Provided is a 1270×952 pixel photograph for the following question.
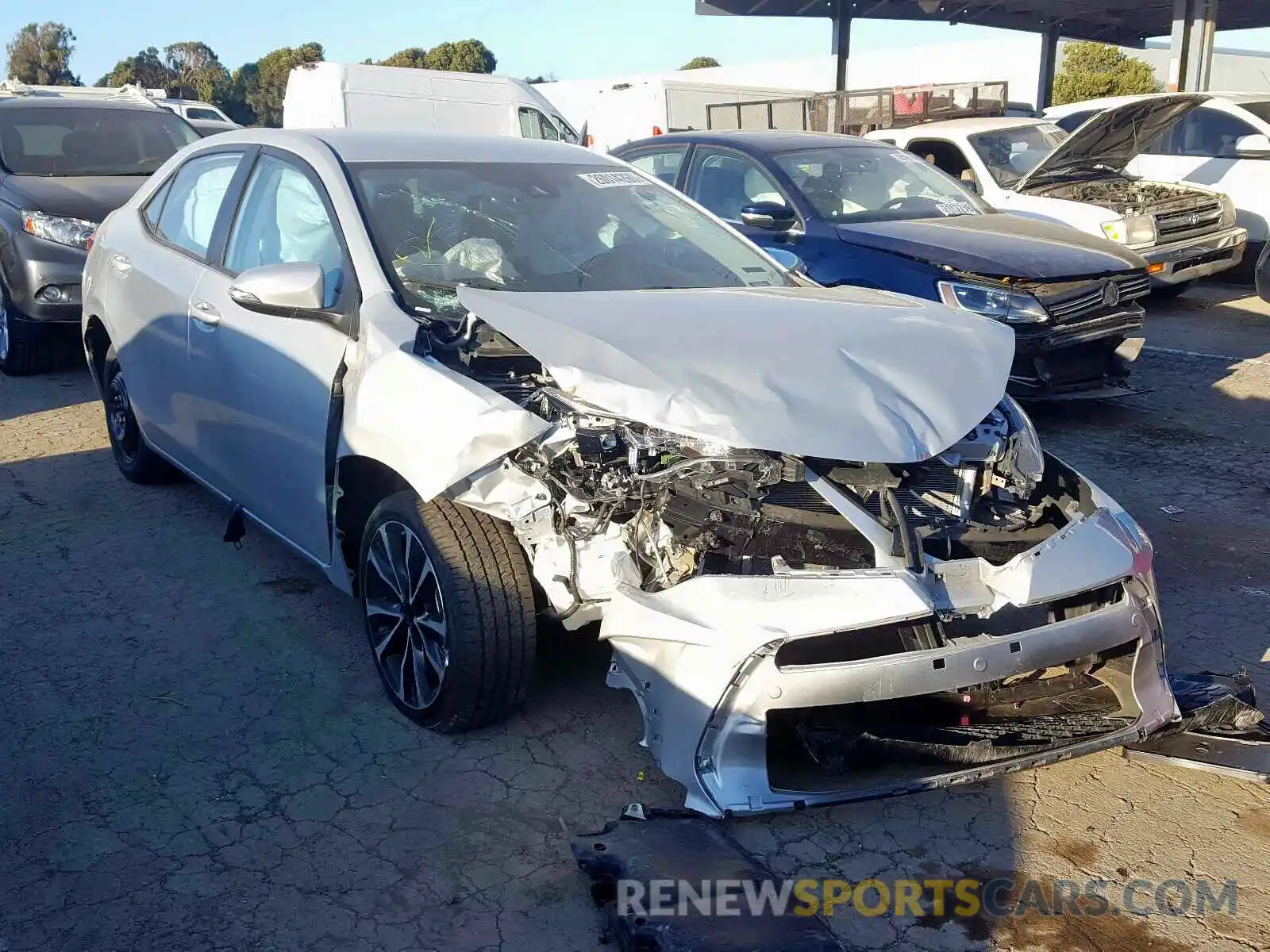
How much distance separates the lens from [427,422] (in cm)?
337

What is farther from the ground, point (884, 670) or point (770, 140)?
point (770, 140)

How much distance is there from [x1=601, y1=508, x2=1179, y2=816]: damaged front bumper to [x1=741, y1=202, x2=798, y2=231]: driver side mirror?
4.11 m

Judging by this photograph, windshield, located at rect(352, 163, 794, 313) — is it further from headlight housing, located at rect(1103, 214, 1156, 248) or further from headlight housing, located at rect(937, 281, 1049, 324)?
headlight housing, located at rect(1103, 214, 1156, 248)

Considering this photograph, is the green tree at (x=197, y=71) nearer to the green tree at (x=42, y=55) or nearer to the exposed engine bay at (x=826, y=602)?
the green tree at (x=42, y=55)

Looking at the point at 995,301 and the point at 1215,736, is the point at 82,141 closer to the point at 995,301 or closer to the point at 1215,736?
the point at 995,301

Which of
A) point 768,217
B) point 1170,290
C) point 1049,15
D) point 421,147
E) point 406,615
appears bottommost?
point 1170,290

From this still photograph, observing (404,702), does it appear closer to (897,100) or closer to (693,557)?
(693,557)

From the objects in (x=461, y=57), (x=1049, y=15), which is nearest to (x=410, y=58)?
(x=461, y=57)

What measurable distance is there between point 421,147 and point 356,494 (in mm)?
1453

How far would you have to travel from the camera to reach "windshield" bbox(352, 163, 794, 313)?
13.2 feet

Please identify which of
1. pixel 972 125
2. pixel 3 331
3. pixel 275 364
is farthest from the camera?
pixel 972 125

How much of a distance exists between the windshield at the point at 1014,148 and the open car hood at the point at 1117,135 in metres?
0.37

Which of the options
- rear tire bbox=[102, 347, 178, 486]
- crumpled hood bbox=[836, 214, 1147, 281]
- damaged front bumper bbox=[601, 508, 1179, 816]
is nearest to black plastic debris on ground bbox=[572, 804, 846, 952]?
damaged front bumper bbox=[601, 508, 1179, 816]

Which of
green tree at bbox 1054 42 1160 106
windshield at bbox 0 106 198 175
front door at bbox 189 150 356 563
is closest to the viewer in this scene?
front door at bbox 189 150 356 563
